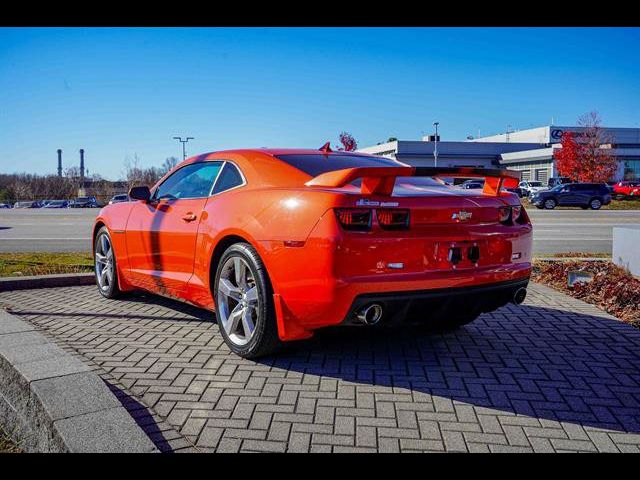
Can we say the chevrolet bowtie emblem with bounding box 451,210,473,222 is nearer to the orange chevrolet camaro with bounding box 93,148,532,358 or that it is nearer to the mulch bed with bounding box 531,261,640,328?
the orange chevrolet camaro with bounding box 93,148,532,358

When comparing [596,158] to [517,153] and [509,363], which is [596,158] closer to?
[517,153]

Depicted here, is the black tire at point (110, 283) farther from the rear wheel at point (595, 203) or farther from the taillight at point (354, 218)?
the rear wheel at point (595, 203)

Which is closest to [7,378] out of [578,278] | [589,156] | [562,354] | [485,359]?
[485,359]

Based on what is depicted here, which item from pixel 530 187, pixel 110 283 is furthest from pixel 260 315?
pixel 530 187

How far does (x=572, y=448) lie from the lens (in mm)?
2691

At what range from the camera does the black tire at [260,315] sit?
12.4ft

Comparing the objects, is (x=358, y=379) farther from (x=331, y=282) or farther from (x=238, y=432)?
(x=238, y=432)

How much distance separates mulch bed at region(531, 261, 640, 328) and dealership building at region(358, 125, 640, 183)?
163 feet

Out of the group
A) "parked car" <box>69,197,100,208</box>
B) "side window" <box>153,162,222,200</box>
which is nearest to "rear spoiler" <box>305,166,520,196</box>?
"side window" <box>153,162,222,200</box>

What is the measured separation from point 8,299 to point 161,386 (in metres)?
3.70

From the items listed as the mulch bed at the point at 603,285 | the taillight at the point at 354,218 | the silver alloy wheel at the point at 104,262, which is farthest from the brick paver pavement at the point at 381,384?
the taillight at the point at 354,218

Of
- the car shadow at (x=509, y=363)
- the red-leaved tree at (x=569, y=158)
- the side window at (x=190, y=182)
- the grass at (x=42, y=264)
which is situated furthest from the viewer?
the red-leaved tree at (x=569, y=158)

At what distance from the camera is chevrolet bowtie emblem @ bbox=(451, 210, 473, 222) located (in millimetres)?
3715

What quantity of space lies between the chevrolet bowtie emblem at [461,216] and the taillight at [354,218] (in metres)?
0.63
